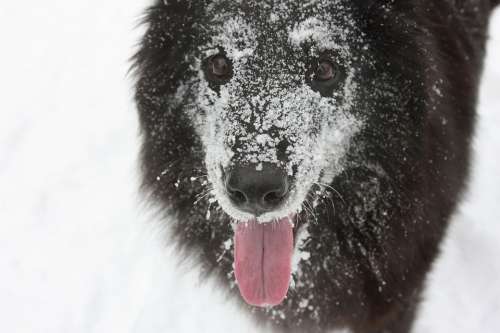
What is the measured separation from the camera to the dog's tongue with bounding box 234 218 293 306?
198cm

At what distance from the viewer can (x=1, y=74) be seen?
465 cm

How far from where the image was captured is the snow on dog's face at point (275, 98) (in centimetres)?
173

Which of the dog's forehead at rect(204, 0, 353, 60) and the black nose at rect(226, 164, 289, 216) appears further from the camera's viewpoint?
the dog's forehead at rect(204, 0, 353, 60)

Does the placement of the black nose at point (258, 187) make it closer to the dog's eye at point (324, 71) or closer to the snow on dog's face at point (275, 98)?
the snow on dog's face at point (275, 98)

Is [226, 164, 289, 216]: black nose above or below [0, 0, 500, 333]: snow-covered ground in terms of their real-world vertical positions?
above

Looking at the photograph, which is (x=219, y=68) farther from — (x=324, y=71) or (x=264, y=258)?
(x=264, y=258)

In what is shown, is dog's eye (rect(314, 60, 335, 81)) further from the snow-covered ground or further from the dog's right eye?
the snow-covered ground

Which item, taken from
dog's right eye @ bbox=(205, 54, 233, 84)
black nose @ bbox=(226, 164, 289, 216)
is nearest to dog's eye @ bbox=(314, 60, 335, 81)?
dog's right eye @ bbox=(205, 54, 233, 84)

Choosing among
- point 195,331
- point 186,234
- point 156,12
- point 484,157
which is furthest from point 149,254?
point 484,157

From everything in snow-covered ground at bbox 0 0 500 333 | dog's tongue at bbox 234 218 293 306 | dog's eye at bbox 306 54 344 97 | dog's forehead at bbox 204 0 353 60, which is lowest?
snow-covered ground at bbox 0 0 500 333

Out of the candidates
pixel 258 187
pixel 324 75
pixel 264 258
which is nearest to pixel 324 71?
pixel 324 75

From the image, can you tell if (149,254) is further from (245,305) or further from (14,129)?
(14,129)

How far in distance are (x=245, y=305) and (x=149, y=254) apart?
38.1 inches

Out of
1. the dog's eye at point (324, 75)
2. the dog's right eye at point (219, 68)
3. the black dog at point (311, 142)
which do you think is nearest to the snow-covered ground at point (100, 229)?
the black dog at point (311, 142)
